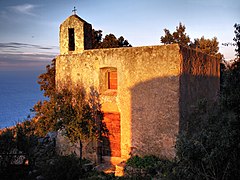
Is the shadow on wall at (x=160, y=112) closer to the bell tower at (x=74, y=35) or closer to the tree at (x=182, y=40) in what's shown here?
the bell tower at (x=74, y=35)

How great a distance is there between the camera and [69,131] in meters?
9.45

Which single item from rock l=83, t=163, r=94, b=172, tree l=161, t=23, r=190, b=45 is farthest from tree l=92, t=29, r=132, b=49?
rock l=83, t=163, r=94, b=172

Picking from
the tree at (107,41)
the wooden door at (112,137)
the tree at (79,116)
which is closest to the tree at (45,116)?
the tree at (79,116)

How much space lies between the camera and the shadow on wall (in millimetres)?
8867

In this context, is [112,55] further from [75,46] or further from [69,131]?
[69,131]

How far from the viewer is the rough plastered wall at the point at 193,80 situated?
9.06 metres

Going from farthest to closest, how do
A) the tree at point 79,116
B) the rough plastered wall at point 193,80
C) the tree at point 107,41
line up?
the tree at point 107,41, the tree at point 79,116, the rough plastered wall at point 193,80

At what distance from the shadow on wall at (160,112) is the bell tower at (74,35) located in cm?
347

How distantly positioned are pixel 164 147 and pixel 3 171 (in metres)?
5.63

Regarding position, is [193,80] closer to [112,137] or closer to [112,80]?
[112,80]

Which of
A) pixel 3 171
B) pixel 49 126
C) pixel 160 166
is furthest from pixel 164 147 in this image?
pixel 3 171

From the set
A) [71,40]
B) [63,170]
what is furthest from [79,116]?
[71,40]

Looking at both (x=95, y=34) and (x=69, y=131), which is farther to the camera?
(x=95, y=34)

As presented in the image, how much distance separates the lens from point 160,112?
9102 millimetres
